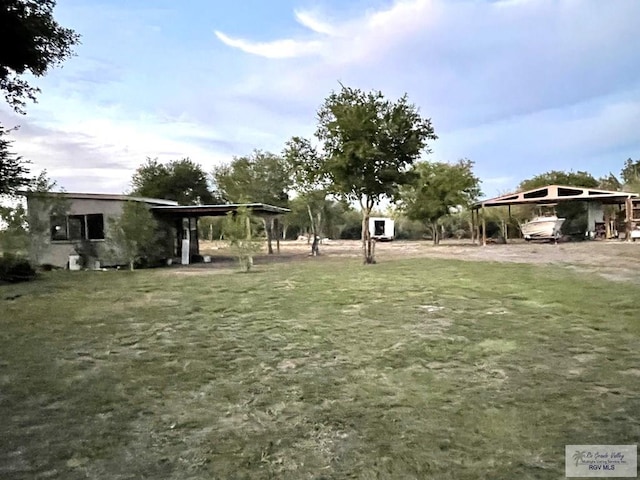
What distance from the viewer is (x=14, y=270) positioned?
40.8ft

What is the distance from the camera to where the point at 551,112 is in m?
15.8

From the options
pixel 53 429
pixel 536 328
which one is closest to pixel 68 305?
pixel 53 429

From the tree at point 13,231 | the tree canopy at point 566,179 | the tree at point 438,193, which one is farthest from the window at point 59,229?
the tree canopy at point 566,179

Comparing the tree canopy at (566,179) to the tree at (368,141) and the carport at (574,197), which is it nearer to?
the carport at (574,197)

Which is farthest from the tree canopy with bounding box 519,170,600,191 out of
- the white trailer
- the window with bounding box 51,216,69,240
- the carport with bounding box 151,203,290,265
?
the window with bounding box 51,216,69,240

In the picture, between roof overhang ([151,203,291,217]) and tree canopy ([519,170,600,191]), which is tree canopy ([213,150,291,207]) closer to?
roof overhang ([151,203,291,217])

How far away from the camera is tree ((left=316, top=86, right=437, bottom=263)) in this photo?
52.0 ft

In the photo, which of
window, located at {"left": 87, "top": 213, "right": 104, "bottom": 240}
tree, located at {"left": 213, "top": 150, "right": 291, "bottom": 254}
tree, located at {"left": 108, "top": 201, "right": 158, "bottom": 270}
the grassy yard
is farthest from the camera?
tree, located at {"left": 213, "top": 150, "right": 291, "bottom": 254}

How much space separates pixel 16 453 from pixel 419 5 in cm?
1041

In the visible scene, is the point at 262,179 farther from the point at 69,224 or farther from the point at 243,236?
the point at 243,236

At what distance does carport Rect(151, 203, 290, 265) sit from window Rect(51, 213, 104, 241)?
1872 millimetres

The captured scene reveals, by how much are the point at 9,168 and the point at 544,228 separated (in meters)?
23.8

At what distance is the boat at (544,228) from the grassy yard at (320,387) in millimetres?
18449

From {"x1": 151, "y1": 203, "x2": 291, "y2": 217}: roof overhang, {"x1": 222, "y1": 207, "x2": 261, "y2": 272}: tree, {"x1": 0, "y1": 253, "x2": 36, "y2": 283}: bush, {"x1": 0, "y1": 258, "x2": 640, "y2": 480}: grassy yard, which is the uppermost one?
{"x1": 151, "y1": 203, "x2": 291, "y2": 217}: roof overhang
